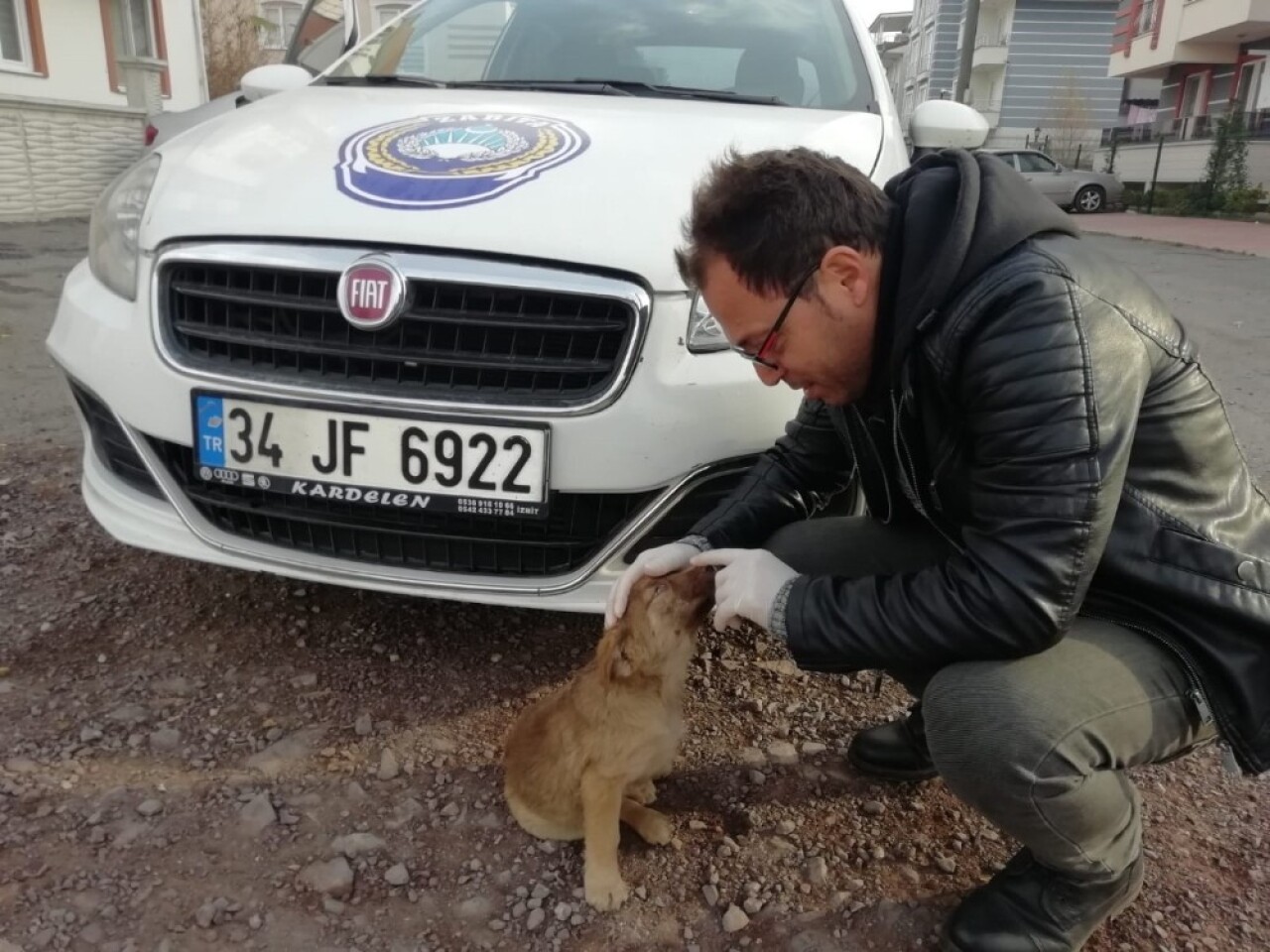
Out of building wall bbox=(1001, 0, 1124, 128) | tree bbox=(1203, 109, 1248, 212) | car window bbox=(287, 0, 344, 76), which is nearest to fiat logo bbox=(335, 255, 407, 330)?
car window bbox=(287, 0, 344, 76)

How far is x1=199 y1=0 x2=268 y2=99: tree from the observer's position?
23.2 meters

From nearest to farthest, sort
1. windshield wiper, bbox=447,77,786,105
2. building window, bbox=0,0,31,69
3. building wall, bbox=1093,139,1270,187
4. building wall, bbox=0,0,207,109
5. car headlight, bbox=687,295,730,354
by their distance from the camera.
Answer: car headlight, bbox=687,295,730,354, windshield wiper, bbox=447,77,786,105, building window, bbox=0,0,31,69, building wall, bbox=0,0,207,109, building wall, bbox=1093,139,1270,187

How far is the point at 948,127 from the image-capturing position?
11.3 feet

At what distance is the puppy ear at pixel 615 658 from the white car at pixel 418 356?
25 centimetres

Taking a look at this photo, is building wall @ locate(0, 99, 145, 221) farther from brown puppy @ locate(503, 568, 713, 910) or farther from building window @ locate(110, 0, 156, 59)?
brown puppy @ locate(503, 568, 713, 910)

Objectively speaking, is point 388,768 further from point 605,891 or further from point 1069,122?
point 1069,122

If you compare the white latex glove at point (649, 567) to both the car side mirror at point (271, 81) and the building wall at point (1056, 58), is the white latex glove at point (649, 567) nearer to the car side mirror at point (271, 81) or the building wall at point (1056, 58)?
the car side mirror at point (271, 81)

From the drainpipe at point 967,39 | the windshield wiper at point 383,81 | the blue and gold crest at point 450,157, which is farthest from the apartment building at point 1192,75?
the blue and gold crest at point 450,157

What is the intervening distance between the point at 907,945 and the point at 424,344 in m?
1.56

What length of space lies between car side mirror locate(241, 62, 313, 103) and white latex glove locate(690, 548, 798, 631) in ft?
8.38

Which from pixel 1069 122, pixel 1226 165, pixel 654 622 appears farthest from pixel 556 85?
pixel 1069 122

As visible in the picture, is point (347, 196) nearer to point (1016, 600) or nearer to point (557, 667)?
point (557, 667)

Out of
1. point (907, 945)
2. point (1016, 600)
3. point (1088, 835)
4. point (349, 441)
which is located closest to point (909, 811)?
point (907, 945)

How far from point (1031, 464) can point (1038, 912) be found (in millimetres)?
845
